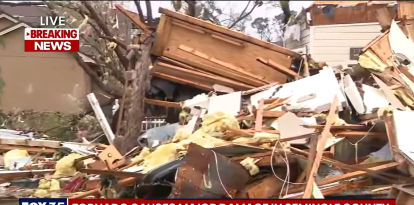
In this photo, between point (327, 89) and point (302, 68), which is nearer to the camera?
point (327, 89)

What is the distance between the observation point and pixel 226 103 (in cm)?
619

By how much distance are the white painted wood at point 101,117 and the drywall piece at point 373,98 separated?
2957 millimetres

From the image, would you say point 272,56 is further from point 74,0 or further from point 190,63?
point 74,0

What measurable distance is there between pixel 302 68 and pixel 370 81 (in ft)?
3.41

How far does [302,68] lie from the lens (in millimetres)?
7109

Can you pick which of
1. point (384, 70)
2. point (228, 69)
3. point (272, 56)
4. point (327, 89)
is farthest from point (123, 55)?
point (384, 70)

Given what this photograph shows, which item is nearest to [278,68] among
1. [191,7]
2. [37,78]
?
[37,78]

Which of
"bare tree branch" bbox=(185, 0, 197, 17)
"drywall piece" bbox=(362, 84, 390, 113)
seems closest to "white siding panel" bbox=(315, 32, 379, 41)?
"bare tree branch" bbox=(185, 0, 197, 17)

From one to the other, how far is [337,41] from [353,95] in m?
7.33

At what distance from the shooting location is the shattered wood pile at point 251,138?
3.88m

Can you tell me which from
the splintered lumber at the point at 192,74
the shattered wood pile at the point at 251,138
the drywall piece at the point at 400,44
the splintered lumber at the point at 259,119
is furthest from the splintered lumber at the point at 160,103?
the drywall piece at the point at 400,44

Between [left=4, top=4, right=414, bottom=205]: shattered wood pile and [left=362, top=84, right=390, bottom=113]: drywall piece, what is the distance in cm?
1

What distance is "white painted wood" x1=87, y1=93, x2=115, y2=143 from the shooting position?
6680 mm

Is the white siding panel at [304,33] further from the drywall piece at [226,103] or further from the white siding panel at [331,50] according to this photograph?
the drywall piece at [226,103]
